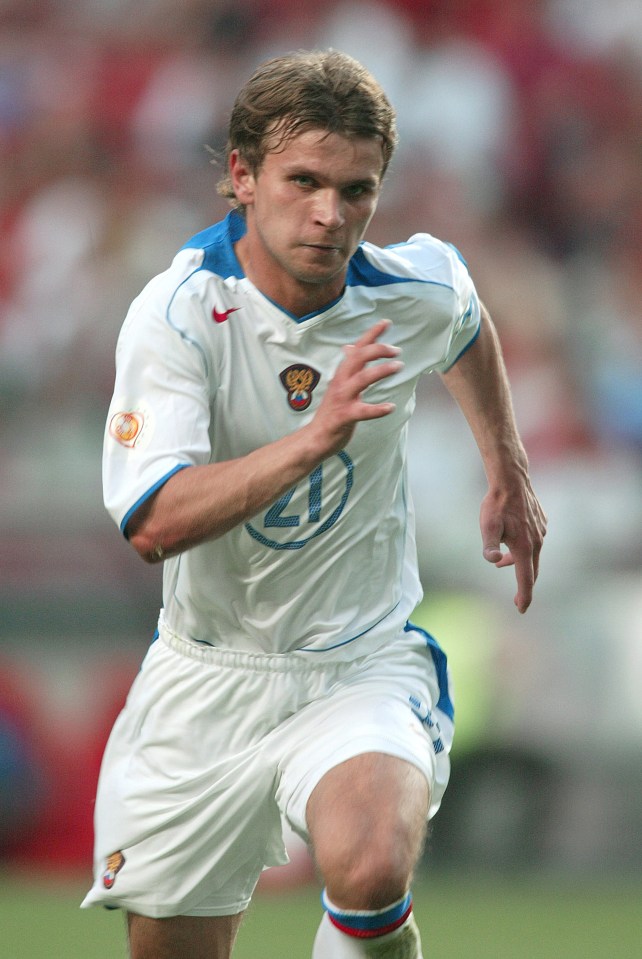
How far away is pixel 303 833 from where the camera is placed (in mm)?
3357

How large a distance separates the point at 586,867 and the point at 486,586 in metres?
1.33

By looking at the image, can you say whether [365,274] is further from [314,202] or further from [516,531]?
[516,531]

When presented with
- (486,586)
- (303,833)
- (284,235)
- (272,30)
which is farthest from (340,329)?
(272,30)

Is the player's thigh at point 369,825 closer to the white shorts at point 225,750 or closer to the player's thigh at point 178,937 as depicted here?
the white shorts at point 225,750

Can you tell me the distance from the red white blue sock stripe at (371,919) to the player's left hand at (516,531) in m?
1.09

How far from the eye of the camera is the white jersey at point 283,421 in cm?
328

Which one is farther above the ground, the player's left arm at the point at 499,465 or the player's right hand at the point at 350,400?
the player's right hand at the point at 350,400

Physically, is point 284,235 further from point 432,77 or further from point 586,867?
point 432,77

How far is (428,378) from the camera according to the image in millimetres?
7891

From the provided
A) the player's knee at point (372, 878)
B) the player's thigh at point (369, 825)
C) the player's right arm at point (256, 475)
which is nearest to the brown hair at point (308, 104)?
the player's right arm at point (256, 475)

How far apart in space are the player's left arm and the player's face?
0.76 m

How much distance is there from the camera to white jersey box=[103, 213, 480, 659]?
3.28 m

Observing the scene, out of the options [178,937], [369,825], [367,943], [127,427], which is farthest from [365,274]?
[178,937]

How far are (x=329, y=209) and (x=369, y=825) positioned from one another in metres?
1.34
